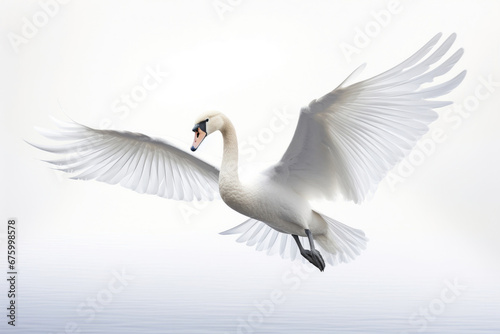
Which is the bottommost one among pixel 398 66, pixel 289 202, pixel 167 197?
pixel 167 197

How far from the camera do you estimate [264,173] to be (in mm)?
4520

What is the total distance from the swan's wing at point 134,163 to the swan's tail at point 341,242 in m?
0.76

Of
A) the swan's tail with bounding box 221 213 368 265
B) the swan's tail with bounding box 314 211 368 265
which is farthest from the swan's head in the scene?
the swan's tail with bounding box 314 211 368 265

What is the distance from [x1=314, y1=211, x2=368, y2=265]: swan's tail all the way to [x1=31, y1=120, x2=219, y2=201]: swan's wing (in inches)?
29.9

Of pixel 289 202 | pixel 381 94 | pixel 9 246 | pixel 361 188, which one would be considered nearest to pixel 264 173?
pixel 289 202

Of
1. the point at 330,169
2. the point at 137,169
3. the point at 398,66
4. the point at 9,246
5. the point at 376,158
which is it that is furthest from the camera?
the point at 9,246

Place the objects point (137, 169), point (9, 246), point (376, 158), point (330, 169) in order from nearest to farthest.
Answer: point (376, 158) → point (330, 169) → point (137, 169) → point (9, 246)

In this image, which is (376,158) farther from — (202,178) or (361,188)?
(202,178)

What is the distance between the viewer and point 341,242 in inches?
197

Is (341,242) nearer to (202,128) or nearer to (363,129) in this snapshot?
(363,129)

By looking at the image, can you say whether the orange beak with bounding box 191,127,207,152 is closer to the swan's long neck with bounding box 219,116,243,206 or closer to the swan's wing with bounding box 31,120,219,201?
the swan's long neck with bounding box 219,116,243,206

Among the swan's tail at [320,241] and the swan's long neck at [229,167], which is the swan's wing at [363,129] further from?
the swan's tail at [320,241]

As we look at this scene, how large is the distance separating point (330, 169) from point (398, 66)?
0.90 m

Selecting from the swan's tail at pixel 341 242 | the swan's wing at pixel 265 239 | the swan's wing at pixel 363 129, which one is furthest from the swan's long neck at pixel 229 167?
the swan's wing at pixel 265 239
